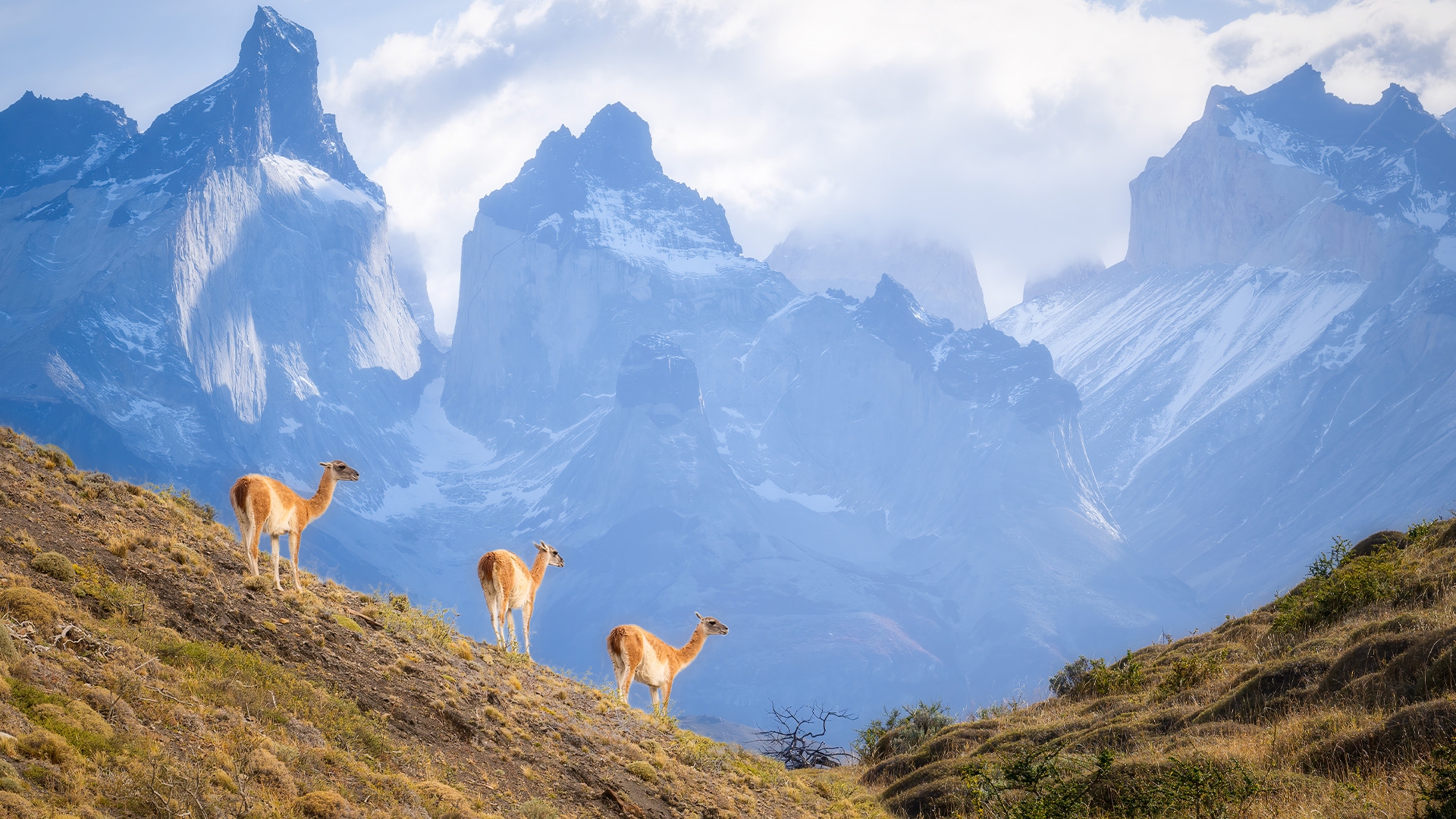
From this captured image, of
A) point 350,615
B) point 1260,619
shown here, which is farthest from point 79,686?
point 1260,619

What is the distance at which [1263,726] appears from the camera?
1470 cm

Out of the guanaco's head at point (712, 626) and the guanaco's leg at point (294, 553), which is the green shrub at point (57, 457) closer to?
the guanaco's leg at point (294, 553)

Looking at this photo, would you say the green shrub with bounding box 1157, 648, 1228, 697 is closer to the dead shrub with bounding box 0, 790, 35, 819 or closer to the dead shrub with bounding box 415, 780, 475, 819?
the dead shrub with bounding box 415, 780, 475, 819

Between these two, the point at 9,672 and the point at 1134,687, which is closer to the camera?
the point at 9,672

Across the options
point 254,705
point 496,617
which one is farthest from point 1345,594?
point 254,705

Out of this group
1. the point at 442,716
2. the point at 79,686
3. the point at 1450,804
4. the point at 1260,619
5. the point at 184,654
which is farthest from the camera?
the point at 1260,619

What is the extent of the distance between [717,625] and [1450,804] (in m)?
19.0

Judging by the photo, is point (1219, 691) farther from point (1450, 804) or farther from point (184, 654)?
point (184, 654)

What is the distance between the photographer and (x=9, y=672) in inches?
395

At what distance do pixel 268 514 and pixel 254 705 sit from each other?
557 cm

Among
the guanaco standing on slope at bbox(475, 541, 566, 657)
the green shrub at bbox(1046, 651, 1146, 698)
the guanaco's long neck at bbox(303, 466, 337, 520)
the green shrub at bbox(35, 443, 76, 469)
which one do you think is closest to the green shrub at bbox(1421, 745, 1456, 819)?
the green shrub at bbox(1046, 651, 1146, 698)

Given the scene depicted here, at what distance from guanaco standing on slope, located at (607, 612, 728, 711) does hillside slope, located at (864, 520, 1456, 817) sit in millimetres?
5376

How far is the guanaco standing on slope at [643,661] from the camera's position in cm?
2169

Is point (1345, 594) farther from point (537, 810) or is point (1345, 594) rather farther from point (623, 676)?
point (537, 810)
